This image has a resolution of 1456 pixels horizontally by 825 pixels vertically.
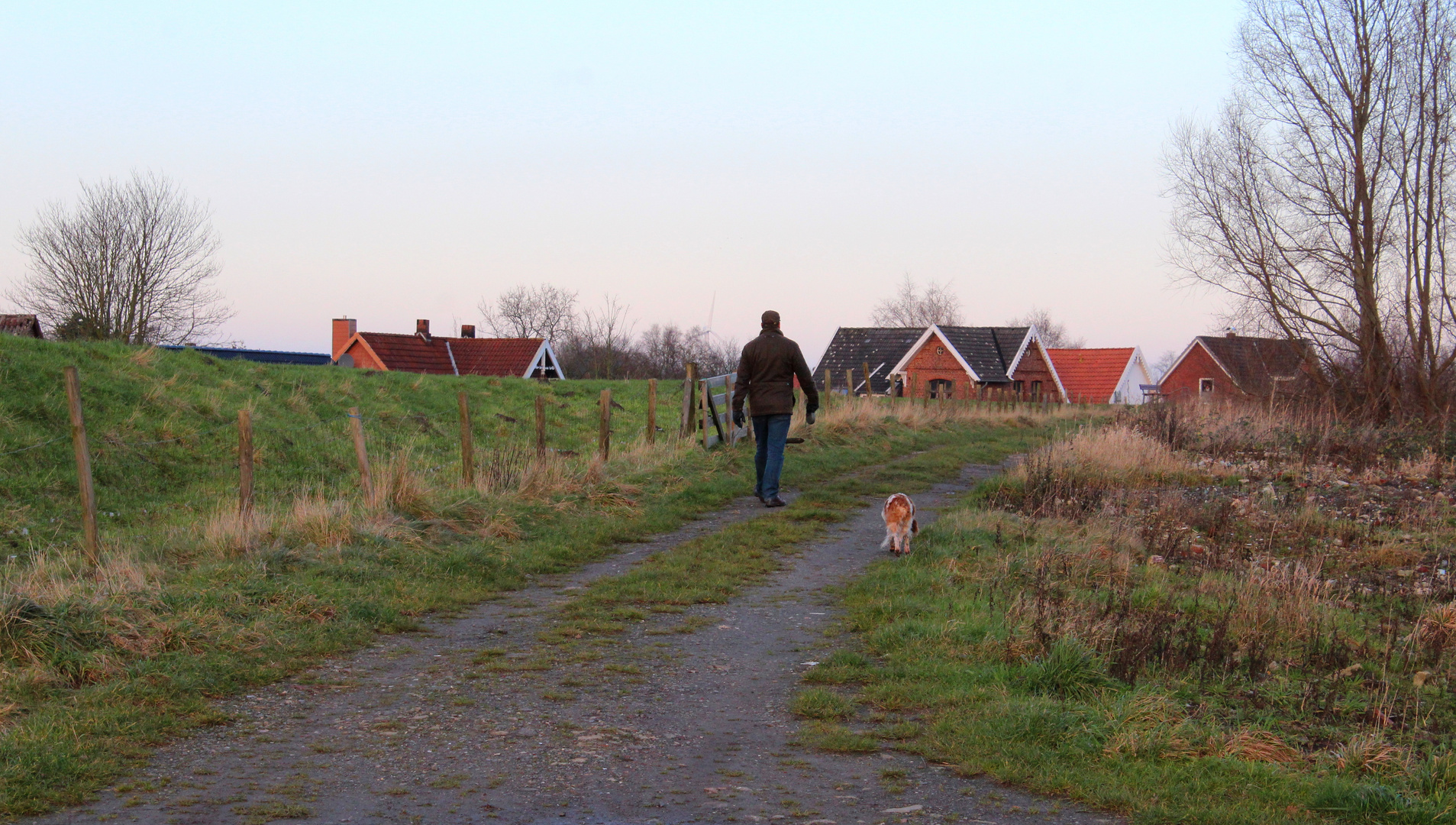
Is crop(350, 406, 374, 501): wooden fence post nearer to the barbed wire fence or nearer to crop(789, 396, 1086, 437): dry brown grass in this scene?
the barbed wire fence

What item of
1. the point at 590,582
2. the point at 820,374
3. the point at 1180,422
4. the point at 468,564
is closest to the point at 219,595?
the point at 468,564

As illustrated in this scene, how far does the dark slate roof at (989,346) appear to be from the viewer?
175 feet

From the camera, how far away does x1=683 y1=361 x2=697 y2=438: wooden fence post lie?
52.5 feet

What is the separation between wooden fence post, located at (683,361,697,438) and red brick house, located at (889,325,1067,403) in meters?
36.1

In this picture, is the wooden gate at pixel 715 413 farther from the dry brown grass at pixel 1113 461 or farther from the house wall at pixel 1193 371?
the house wall at pixel 1193 371

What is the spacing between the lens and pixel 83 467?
24.7 feet

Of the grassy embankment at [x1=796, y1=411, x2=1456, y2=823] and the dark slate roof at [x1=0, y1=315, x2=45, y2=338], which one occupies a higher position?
the dark slate roof at [x1=0, y1=315, x2=45, y2=338]

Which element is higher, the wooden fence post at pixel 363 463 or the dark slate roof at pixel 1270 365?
the dark slate roof at pixel 1270 365

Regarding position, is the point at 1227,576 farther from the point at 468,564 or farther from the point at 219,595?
the point at 219,595

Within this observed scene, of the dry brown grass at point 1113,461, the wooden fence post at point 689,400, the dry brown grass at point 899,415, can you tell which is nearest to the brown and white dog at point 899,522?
the dry brown grass at point 1113,461

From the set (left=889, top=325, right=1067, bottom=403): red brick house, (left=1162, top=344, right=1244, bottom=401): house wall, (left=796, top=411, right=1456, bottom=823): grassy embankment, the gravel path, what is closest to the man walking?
(left=796, top=411, right=1456, bottom=823): grassy embankment

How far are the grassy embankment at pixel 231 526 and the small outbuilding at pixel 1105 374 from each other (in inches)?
1783

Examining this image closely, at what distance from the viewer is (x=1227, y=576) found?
836cm

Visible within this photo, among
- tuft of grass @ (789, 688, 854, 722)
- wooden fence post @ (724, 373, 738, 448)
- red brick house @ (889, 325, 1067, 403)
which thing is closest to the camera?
tuft of grass @ (789, 688, 854, 722)
